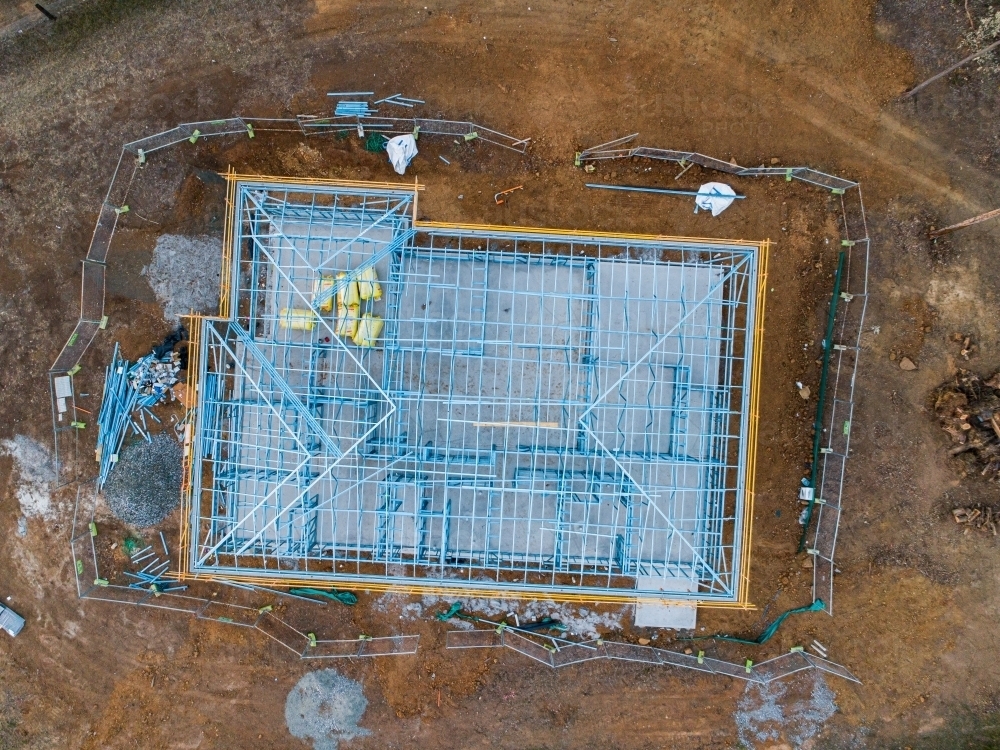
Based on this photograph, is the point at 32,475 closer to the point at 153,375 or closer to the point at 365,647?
the point at 153,375

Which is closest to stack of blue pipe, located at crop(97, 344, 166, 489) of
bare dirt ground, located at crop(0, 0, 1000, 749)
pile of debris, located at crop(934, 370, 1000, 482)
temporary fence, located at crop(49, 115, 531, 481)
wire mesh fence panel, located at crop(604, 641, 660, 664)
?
bare dirt ground, located at crop(0, 0, 1000, 749)

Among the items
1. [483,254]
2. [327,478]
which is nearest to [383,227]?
[483,254]

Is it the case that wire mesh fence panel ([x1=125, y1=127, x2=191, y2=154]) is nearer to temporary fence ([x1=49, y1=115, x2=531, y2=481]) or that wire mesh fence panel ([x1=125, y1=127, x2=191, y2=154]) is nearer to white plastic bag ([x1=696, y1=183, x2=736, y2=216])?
temporary fence ([x1=49, y1=115, x2=531, y2=481])

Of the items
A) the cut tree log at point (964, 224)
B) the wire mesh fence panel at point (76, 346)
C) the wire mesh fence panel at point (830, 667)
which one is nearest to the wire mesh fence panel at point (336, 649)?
the wire mesh fence panel at point (76, 346)

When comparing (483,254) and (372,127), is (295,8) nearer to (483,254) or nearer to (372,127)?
(372,127)

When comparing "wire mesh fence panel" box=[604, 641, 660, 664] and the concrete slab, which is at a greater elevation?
the concrete slab
